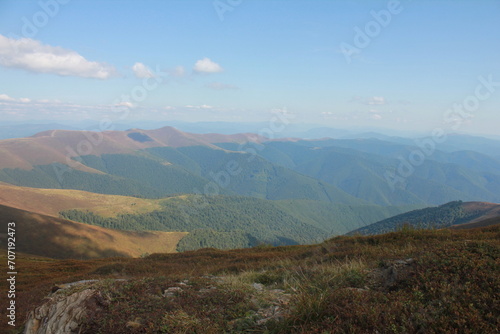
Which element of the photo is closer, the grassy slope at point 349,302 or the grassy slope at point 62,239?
the grassy slope at point 349,302

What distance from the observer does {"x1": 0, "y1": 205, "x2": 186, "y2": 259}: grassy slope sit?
87.8 metres

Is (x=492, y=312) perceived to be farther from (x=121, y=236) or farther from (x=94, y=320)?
(x=121, y=236)

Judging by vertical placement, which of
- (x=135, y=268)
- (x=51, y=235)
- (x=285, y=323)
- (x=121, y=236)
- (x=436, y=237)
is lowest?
(x=121, y=236)

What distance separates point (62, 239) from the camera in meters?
96.5

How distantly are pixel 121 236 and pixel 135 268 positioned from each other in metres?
123

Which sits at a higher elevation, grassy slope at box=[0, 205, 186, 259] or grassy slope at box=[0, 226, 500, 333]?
grassy slope at box=[0, 226, 500, 333]

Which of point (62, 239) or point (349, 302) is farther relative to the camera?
point (62, 239)

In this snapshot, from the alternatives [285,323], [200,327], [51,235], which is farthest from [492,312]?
[51,235]

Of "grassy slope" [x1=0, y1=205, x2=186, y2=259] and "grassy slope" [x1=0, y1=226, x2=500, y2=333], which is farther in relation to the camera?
"grassy slope" [x1=0, y1=205, x2=186, y2=259]

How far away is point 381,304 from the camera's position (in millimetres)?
4750

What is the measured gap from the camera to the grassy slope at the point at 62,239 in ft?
288

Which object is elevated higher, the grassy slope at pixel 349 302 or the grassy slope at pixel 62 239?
the grassy slope at pixel 349 302

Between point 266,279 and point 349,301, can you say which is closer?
point 349,301

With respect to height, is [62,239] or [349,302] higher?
[349,302]
